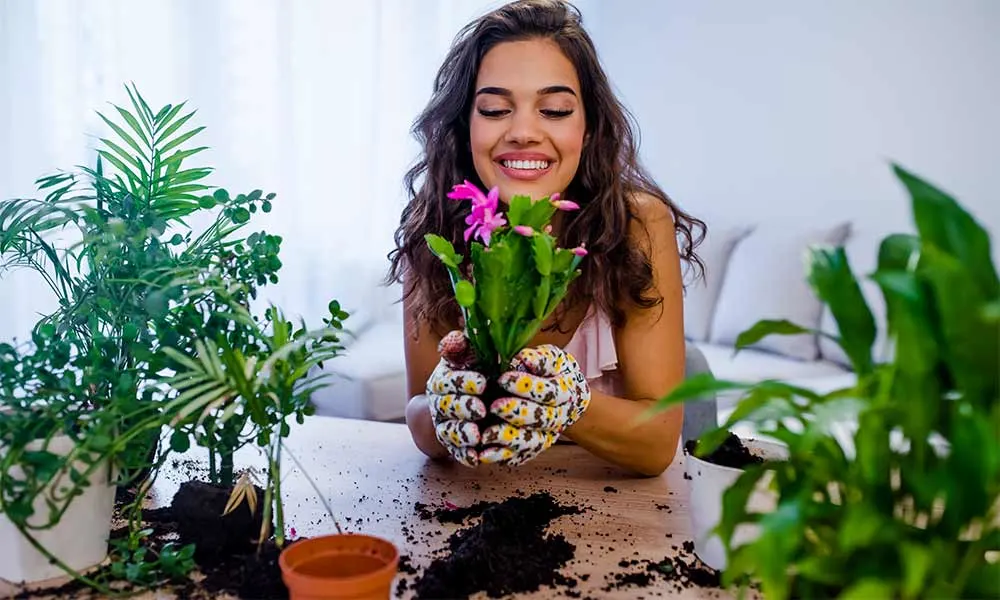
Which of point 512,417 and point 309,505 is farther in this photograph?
point 309,505

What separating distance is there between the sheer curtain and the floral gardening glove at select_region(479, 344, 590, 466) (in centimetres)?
223

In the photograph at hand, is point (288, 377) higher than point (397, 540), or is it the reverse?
point (288, 377)

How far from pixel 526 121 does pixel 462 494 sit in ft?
1.98

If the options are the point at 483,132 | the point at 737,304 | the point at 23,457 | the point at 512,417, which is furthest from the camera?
the point at 737,304

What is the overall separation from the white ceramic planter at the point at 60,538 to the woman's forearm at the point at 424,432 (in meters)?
0.55

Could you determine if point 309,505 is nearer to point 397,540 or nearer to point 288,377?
point 397,540

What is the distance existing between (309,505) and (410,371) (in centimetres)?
52

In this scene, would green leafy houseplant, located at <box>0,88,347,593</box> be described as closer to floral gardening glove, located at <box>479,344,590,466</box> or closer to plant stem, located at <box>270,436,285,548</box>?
plant stem, located at <box>270,436,285,548</box>

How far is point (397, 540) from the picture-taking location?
1.11 meters

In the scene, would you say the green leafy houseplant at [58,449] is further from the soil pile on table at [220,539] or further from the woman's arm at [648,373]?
the woman's arm at [648,373]

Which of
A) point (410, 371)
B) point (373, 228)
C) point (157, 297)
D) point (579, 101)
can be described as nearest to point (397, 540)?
point (157, 297)

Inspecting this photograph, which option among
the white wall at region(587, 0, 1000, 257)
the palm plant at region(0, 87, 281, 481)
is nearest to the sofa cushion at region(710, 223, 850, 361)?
the white wall at region(587, 0, 1000, 257)

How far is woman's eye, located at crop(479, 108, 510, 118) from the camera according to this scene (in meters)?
1.53

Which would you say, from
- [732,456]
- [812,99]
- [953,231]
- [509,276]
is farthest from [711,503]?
[812,99]
